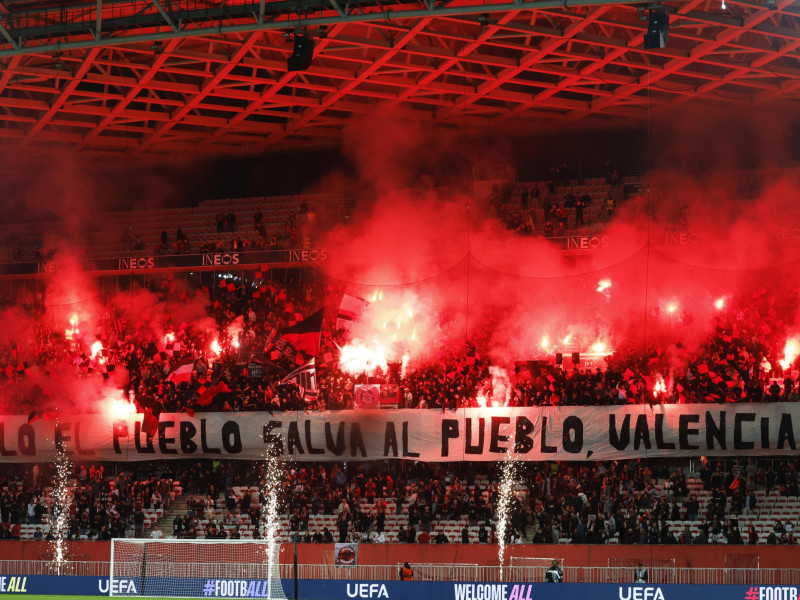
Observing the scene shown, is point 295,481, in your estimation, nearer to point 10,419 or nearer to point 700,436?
point 10,419

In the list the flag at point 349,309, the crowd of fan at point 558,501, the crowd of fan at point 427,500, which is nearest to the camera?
the crowd of fan at point 558,501

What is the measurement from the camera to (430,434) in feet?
87.0

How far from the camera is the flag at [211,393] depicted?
28.5m

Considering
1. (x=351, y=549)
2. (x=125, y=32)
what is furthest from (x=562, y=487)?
(x=125, y=32)

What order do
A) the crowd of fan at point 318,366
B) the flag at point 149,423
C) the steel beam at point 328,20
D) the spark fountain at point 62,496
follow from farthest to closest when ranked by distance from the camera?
the flag at point 149,423
the spark fountain at point 62,496
the crowd of fan at point 318,366
the steel beam at point 328,20

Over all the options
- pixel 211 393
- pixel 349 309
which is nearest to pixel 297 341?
pixel 349 309

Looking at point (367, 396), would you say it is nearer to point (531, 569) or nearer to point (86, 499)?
point (531, 569)

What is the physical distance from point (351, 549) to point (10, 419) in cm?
1009

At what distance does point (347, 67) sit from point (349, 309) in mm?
6136

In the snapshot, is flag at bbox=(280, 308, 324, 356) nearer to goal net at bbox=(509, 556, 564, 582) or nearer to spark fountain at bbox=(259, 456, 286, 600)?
spark fountain at bbox=(259, 456, 286, 600)

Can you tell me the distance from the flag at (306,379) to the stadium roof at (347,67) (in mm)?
6829

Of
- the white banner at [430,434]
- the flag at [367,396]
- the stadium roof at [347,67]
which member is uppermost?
the stadium roof at [347,67]

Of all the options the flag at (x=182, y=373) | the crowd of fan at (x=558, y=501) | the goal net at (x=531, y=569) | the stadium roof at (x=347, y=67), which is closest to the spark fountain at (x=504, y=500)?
the crowd of fan at (x=558, y=501)

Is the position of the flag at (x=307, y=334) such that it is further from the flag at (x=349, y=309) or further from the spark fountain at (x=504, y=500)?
the spark fountain at (x=504, y=500)
